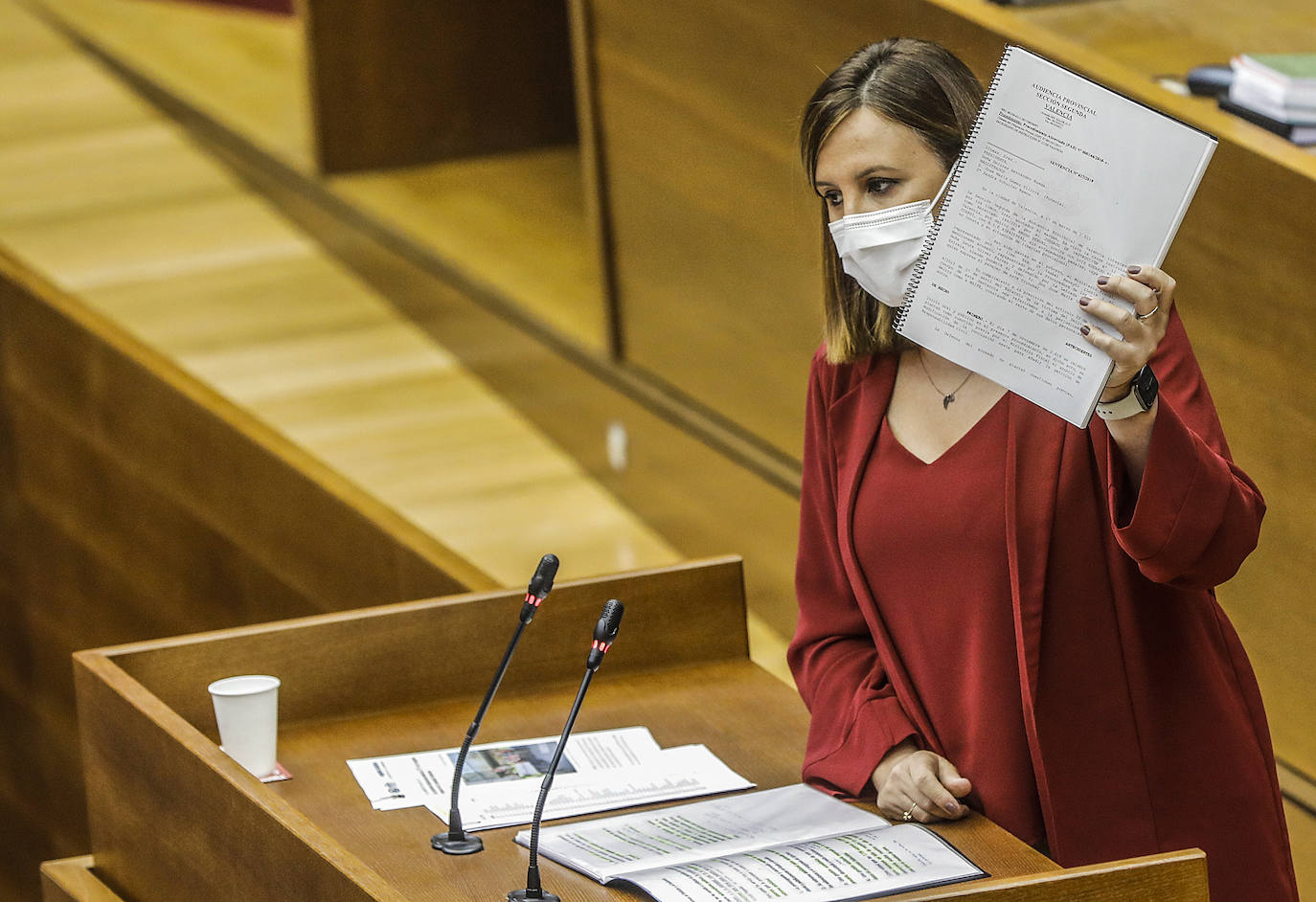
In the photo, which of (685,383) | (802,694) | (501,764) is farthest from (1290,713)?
(685,383)

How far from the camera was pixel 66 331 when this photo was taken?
15.5ft

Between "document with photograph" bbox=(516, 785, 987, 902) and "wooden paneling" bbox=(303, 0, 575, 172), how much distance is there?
3281mm

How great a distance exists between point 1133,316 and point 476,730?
2.47 feet

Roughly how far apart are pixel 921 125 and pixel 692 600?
843 millimetres

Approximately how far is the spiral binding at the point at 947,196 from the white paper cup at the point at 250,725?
0.82 metres

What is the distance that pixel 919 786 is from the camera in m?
1.86

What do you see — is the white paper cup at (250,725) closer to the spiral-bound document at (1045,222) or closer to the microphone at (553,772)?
the microphone at (553,772)

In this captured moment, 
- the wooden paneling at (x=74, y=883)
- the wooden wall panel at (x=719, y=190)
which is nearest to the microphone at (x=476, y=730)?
the wooden paneling at (x=74, y=883)

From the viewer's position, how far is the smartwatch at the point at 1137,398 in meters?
1.64

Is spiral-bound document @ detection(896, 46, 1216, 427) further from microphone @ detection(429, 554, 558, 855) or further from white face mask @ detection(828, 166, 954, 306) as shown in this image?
microphone @ detection(429, 554, 558, 855)

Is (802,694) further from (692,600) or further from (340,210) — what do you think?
(340,210)

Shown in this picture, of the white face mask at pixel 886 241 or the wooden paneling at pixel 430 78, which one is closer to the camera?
the white face mask at pixel 886 241

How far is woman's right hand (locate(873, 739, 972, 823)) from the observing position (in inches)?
73.0

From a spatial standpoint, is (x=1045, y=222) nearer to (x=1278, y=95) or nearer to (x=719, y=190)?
(x=1278, y=95)
